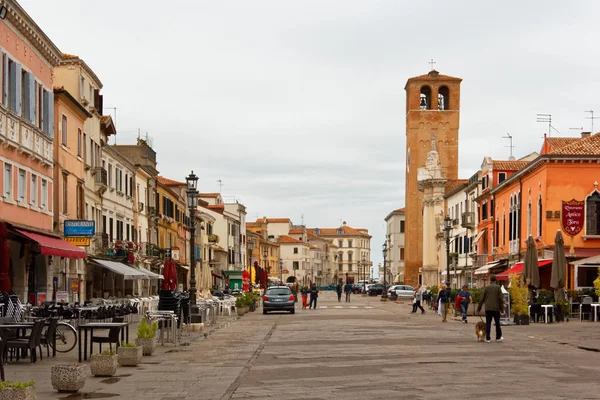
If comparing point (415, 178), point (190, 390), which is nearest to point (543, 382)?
point (190, 390)

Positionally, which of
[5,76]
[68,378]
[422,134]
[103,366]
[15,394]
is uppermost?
[422,134]

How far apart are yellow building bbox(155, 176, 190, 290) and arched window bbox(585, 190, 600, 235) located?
27.3 metres

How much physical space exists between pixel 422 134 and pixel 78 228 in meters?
78.6

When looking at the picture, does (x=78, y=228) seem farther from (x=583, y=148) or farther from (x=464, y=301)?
(x=583, y=148)

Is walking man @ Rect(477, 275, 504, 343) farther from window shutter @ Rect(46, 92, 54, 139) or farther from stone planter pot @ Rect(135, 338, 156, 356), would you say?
window shutter @ Rect(46, 92, 54, 139)

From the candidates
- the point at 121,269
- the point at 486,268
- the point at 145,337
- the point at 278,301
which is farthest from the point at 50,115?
the point at 486,268

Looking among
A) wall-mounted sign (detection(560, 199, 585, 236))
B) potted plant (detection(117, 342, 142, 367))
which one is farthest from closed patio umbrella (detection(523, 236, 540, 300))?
potted plant (detection(117, 342, 142, 367))

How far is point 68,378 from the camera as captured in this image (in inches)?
547

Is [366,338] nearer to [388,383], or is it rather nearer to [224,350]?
[224,350]

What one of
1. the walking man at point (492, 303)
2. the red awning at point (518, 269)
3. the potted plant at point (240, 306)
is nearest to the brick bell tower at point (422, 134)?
the red awning at point (518, 269)

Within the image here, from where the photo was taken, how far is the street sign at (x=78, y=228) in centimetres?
3616

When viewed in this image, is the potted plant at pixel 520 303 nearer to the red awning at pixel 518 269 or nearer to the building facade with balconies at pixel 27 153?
the red awning at pixel 518 269

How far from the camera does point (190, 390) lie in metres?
14.5

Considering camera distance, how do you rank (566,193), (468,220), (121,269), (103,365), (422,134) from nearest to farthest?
(103,365) < (121,269) < (566,193) < (468,220) < (422,134)
